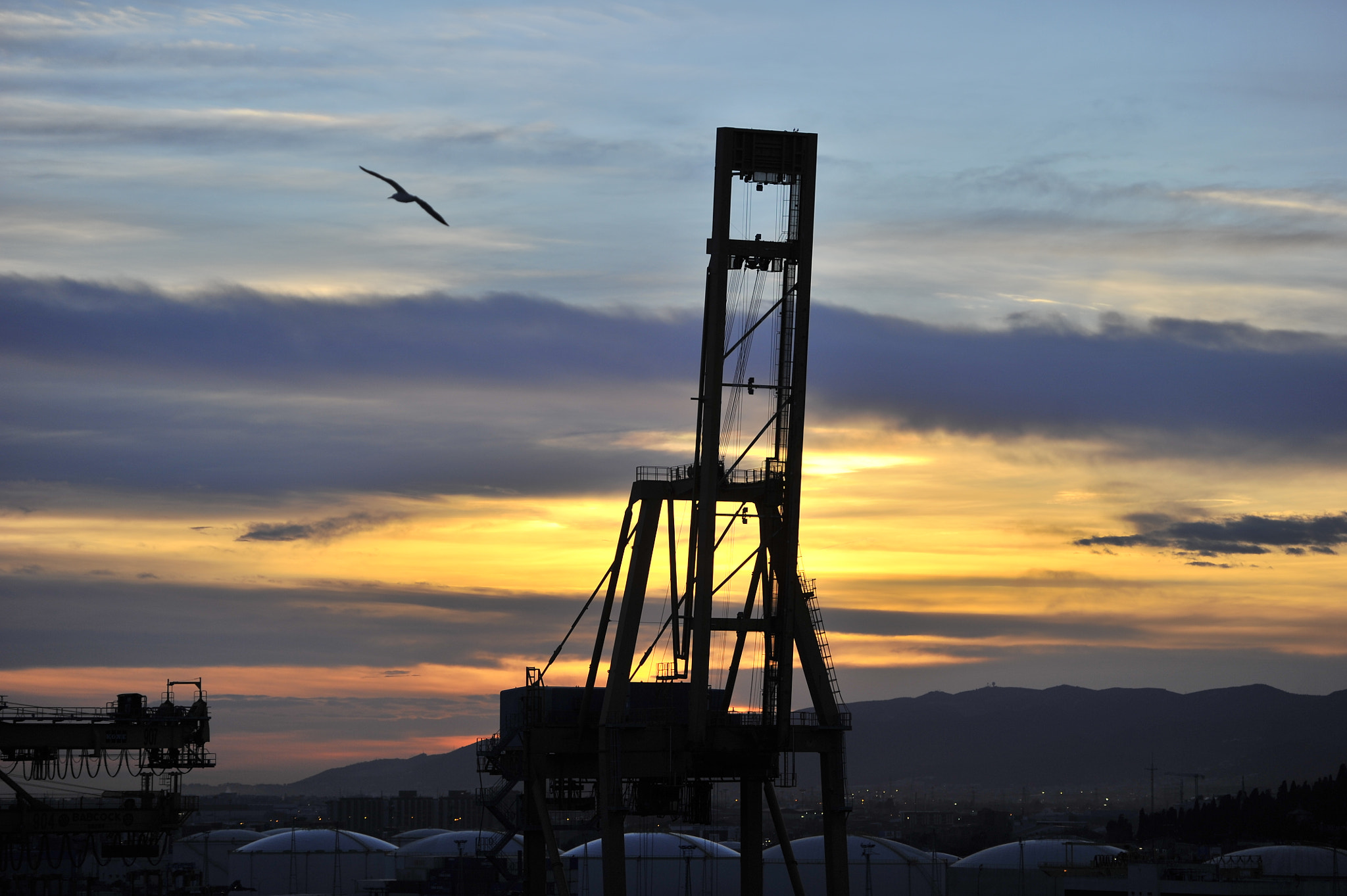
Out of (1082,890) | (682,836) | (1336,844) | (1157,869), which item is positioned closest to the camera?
(1157,869)

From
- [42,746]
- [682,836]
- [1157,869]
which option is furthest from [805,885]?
[42,746]

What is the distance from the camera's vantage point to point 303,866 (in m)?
119

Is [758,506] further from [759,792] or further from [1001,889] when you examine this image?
[1001,889]

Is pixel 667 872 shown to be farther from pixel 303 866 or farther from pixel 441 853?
pixel 441 853

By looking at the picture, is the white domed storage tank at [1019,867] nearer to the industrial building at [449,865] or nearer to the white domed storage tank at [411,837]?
the industrial building at [449,865]

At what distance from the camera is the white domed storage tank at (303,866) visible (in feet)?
388

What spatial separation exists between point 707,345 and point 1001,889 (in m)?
61.1

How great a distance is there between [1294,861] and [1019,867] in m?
18.7

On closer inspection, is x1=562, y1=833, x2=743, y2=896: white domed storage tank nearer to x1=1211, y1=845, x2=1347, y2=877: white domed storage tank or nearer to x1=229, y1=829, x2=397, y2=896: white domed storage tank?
x1=229, y1=829, x2=397, y2=896: white domed storage tank

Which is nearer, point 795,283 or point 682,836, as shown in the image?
point 795,283

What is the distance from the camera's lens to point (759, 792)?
6097 cm

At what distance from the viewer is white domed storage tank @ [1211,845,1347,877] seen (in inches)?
4168

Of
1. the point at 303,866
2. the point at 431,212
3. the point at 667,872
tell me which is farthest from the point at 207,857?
the point at 431,212

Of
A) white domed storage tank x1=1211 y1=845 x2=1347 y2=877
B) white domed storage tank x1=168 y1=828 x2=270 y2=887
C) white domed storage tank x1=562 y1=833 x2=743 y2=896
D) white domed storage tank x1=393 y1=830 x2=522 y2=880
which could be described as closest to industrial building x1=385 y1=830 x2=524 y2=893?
white domed storage tank x1=393 y1=830 x2=522 y2=880
